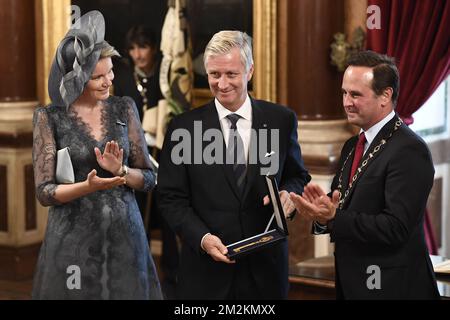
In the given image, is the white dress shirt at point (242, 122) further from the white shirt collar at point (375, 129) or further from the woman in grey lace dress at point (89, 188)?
the white shirt collar at point (375, 129)

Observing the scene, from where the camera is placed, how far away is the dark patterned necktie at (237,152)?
316cm

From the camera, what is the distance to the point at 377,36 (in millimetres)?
5566

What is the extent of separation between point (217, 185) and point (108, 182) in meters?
0.50

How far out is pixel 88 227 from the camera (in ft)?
9.82

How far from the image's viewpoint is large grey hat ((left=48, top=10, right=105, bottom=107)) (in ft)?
9.58

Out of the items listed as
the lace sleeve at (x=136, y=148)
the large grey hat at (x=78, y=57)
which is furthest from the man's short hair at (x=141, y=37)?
the large grey hat at (x=78, y=57)

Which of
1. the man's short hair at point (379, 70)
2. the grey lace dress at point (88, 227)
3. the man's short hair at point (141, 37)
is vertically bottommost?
the grey lace dress at point (88, 227)

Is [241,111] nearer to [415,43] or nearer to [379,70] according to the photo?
[379,70]

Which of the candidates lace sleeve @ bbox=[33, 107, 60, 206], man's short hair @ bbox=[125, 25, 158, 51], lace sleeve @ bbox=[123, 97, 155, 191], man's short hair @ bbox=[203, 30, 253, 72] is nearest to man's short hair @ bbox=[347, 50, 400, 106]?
man's short hair @ bbox=[203, 30, 253, 72]

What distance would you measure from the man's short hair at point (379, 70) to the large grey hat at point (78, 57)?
0.85 meters

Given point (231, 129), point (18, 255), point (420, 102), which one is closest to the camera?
point (231, 129)

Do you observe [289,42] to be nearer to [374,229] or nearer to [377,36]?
[377,36]

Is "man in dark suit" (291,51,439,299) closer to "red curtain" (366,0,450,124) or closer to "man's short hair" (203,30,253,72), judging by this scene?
"man's short hair" (203,30,253,72)
